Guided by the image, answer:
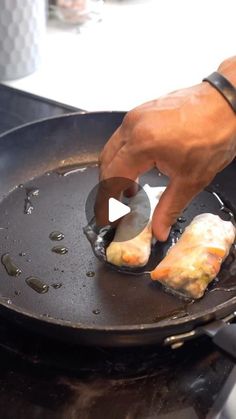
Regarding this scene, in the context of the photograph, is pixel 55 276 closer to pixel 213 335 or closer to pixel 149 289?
pixel 149 289

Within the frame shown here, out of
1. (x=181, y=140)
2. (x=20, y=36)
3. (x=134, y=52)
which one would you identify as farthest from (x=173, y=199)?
(x=134, y=52)

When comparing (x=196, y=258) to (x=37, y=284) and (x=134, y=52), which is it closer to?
(x=37, y=284)

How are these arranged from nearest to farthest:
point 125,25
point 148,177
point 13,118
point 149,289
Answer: point 149,289 < point 148,177 < point 13,118 < point 125,25

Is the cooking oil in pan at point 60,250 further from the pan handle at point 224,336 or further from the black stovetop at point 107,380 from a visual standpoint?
the pan handle at point 224,336

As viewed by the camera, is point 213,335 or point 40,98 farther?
point 40,98

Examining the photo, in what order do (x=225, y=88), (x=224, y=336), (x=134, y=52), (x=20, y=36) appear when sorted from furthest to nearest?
1. (x=134, y=52)
2. (x=20, y=36)
3. (x=225, y=88)
4. (x=224, y=336)

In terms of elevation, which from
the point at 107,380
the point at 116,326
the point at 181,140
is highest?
the point at 181,140

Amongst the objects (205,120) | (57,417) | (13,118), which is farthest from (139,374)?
(13,118)

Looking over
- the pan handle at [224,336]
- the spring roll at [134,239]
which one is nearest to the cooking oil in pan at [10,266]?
the spring roll at [134,239]
